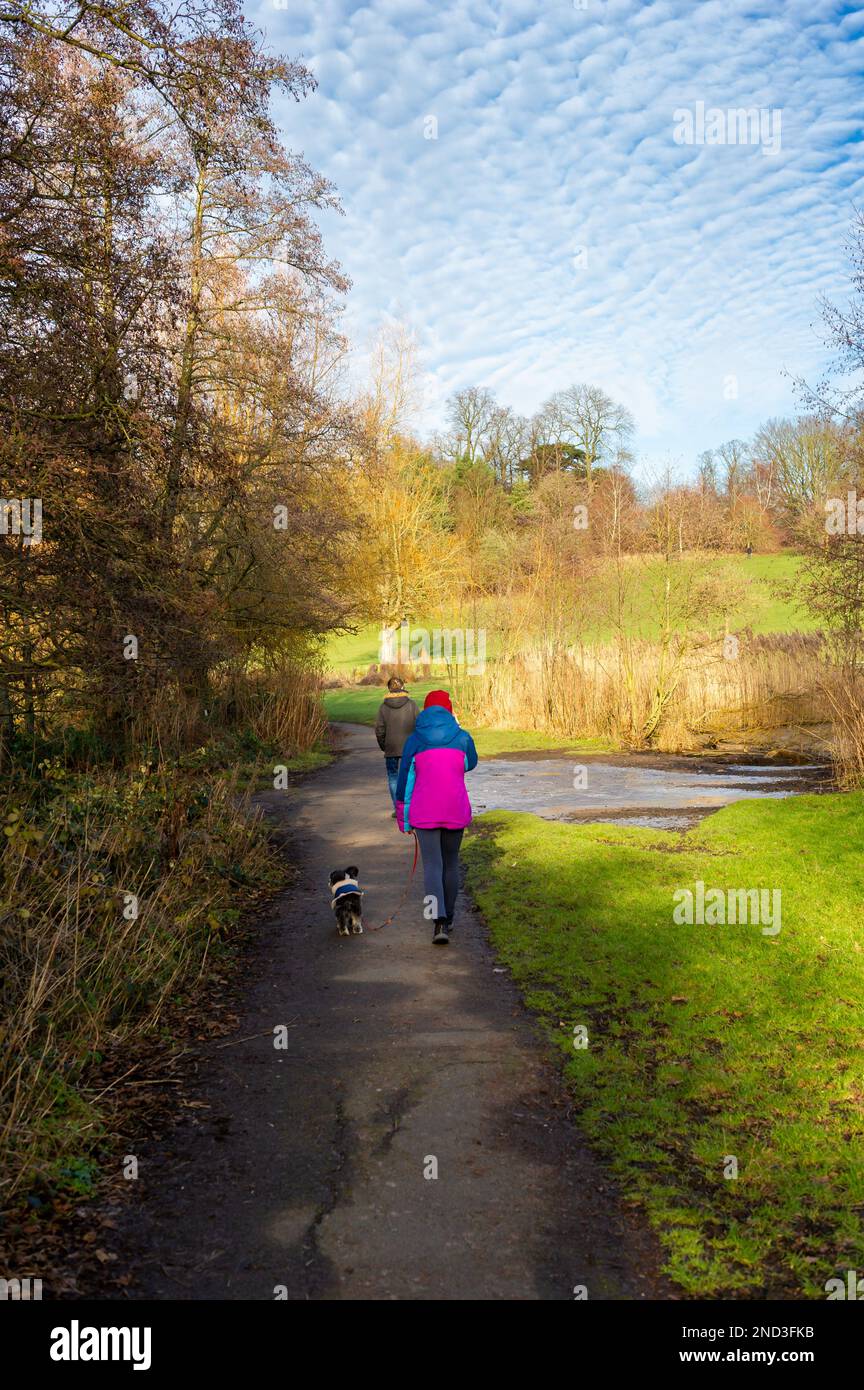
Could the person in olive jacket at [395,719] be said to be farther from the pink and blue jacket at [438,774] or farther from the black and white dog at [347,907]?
the pink and blue jacket at [438,774]

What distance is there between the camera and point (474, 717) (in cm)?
2722

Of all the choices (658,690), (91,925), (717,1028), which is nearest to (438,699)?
(91,925)

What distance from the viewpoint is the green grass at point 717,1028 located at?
3930 mm

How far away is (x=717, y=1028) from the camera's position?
19.2ft

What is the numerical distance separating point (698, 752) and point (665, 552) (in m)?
4.72

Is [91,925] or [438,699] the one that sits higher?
[438,699]

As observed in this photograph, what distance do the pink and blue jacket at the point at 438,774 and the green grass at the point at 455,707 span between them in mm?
10738

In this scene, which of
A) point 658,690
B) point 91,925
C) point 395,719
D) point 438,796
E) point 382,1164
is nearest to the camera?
point 382,1164

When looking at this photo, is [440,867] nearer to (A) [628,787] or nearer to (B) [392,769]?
(B) [392,769]

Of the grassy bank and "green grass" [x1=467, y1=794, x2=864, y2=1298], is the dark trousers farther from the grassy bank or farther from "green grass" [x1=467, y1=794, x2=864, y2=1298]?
"green grass" [x1=467, y1=794, x2=864, y2=1298]

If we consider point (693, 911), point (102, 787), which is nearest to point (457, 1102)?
point (693, 911)

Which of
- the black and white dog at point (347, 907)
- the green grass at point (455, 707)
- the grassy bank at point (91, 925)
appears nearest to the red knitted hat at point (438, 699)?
the black and white dog at point (347, 907)

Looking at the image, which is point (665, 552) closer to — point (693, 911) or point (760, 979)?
point (693, 911)

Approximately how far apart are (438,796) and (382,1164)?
3.71 m
